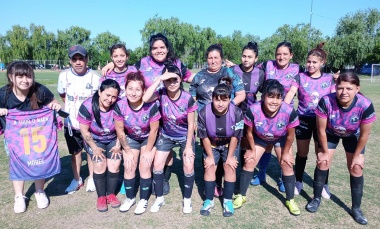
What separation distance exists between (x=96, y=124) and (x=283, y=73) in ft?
9.14

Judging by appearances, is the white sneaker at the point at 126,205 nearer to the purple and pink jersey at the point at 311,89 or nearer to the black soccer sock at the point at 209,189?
the black soccer sock at the point at 209,189

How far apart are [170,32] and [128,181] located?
186ft

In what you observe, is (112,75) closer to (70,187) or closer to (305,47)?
(70,187)

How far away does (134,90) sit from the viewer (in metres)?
3.62

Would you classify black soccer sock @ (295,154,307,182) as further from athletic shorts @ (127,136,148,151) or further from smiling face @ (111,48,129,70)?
smiling face @ (111,48,129,70)

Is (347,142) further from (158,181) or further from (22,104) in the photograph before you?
(22,104)

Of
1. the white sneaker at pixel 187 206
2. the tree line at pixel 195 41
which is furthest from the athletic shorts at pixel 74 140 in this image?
the tree line at pixel 195 41

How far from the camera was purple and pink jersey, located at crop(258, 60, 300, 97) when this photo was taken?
4316mm

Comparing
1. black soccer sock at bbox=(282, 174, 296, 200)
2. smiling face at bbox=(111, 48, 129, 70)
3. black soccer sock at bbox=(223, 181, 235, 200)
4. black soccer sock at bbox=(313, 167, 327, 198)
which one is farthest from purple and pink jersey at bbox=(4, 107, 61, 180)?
black soccer sock at bbox=(313, 167, 327, 198)

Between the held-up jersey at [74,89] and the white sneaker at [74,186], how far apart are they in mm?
904

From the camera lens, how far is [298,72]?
433 centimetres

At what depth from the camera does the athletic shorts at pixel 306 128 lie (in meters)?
4.11

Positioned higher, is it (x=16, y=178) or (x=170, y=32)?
(x=170, y=32)

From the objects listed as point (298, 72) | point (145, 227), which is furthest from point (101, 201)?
point (298, 72)
